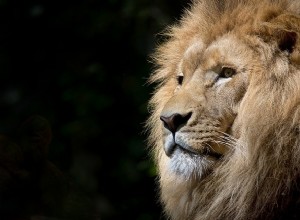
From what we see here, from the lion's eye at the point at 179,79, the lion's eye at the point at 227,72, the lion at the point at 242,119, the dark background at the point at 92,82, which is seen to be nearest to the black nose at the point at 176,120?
the lion at the point at 242,119

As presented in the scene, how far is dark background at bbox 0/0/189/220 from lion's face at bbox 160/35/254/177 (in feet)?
6.78

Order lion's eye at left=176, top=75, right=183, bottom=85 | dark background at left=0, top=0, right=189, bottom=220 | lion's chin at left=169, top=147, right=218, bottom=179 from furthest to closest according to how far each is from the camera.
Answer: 1. dark background at left=0, top=0, right=189, bottom=220
2. lion's eye at left=176, top=75, right=183, bottom=85
3. lion's chin at left=169, top=147, right=218, bottom=179

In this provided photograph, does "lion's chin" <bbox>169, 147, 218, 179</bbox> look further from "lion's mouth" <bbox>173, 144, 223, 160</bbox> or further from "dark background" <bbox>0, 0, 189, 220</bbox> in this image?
"dark background" <bbox>0, 0, 189, 220</bbox>

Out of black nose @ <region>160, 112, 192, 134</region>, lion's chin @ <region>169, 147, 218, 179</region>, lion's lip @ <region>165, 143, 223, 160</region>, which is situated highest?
black nose @ <region>160, 112, 192, 134</region>

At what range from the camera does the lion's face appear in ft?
11.7

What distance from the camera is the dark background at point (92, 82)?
5.82 meters

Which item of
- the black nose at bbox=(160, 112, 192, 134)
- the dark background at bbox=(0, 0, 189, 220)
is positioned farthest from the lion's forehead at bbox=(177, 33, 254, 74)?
the dark background at bbox=(0, 0, 189, 220)

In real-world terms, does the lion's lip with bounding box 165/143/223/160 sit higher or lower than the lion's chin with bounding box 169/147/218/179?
higher

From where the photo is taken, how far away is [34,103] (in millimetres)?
5887

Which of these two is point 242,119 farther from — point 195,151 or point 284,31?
point 284,31

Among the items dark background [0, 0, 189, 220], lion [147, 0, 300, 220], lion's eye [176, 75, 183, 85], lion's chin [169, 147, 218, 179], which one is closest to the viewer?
lion [147, 0, 300, 220]

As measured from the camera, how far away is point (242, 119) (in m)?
3.56

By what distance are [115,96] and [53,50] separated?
509 millimetres

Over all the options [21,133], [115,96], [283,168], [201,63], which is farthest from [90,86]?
[283,168]
